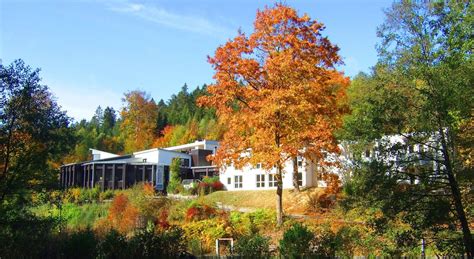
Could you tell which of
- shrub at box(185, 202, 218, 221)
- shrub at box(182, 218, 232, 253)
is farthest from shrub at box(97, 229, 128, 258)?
shrub at box(185, 202, 218, 221)

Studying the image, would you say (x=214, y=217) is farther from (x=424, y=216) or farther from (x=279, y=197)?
(x=424, y=216)

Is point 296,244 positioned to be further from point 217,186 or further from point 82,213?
point 217,186

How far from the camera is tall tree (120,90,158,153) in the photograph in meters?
77.3

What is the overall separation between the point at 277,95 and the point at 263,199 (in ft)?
43.4

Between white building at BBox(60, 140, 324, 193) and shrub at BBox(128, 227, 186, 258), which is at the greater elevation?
white building at BBox(60, 140, 324, 193)

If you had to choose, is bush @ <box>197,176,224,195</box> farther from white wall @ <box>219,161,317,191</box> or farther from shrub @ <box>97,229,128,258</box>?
shrub @ <box>97,229,128,258</box>

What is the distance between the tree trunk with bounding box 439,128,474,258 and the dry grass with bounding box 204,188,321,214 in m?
17.0

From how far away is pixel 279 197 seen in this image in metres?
24.5

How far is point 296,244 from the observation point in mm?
11750

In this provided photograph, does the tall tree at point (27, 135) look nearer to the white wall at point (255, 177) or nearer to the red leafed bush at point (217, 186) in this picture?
the white wall at point (255, 177)

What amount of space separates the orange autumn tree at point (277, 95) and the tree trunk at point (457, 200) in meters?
10.8

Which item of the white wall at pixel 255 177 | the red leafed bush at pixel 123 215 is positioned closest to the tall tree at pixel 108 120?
the white wall at pixel 255 177

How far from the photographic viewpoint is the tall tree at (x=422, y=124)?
11156 mm

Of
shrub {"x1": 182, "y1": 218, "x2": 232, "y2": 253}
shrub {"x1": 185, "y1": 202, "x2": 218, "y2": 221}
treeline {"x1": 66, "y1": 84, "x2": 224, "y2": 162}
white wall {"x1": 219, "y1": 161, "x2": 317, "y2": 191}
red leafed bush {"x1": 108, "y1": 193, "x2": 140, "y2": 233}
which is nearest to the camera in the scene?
shrub {"x1": 182, "y1": 218, "x2": 232, "y2": 253}
